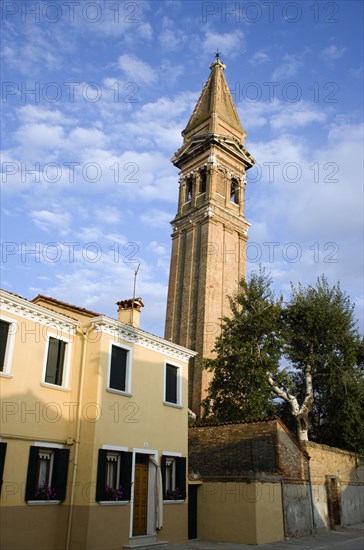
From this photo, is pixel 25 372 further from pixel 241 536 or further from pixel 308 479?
pixel 308 479

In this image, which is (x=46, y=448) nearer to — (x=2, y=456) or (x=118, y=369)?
(x=2, y=456)

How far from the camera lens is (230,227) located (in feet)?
128

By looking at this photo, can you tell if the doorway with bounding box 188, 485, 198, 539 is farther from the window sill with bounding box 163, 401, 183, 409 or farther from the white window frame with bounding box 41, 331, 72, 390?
the white window frame with bounding box 41, 331, 72, 390

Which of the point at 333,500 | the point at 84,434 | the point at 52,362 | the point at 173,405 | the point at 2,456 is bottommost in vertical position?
the point at 333,500

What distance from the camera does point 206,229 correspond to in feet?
123

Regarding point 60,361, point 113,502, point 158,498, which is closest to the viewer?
point 113,502

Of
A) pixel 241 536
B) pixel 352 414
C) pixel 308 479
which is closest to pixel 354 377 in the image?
pixel 352 414

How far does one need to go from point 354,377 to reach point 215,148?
73.3 feet

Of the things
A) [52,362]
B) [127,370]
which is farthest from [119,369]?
[52,362]

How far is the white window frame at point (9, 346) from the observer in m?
12.6

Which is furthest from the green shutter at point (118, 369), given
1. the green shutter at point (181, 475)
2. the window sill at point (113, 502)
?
the green shutter at point (181, 475)

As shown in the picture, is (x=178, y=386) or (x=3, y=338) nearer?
(x=3, y=338)

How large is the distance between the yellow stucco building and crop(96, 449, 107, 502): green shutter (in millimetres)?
26

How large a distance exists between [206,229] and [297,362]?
13566mm
